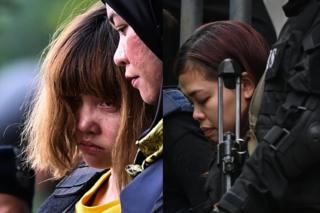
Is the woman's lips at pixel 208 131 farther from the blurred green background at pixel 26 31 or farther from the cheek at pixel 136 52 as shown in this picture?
the blurred green background at pixel 26 31

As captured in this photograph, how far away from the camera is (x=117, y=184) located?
2.13 meters

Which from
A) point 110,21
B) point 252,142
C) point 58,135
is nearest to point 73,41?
point 110,21

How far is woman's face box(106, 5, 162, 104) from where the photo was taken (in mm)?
2004

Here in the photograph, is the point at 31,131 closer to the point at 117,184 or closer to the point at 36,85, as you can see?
the point at 36,85

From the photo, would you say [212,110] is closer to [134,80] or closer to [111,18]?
[134,80]

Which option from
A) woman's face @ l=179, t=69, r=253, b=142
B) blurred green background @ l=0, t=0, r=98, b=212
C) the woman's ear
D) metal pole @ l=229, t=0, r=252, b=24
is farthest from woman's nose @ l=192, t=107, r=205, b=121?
blurred green background @ l=0, t=0, r=98, b=212

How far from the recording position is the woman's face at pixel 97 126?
209 centimetres

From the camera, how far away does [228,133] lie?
5.91ft

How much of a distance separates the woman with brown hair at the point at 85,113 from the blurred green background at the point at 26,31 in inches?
1.2

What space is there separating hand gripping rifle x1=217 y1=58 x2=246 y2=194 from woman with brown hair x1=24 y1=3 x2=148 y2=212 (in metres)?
0.33

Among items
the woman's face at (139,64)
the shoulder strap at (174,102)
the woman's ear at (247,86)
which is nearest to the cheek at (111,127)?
the woman's face at (139,64)

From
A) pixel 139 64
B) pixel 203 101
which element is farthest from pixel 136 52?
pixel 203 101

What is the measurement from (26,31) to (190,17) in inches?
19.9

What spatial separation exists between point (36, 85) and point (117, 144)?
0.93ft
